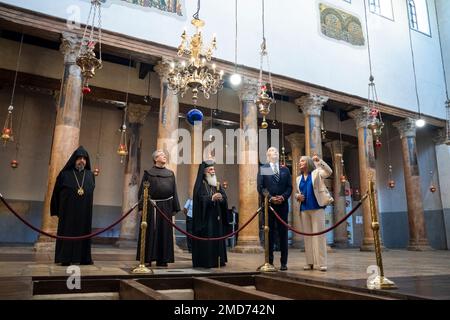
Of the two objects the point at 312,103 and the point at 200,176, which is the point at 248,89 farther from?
the point at 200,176

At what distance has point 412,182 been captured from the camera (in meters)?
15.3

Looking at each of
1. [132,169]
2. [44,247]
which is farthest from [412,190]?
[44,247]

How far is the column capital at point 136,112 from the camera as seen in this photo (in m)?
14.4

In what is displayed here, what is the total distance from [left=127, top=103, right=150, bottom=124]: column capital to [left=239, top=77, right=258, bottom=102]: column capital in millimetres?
4380

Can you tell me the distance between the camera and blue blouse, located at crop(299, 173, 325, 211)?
17.9ft

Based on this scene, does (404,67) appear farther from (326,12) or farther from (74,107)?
(74,107)

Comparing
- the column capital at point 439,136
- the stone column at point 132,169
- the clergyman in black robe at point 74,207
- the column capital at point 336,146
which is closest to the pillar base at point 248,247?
the stone column at point 132,169

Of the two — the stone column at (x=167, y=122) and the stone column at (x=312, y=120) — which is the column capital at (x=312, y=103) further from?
the stone column at (x=167, y=122)

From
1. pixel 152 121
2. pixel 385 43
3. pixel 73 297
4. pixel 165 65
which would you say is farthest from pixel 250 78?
pixel 73 297

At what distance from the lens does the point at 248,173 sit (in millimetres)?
11469

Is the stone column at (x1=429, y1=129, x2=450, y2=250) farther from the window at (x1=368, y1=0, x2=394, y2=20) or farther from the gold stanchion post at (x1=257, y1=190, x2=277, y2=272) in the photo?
the gold stanchion post at (x1=257, y1=190, x2=277, y2=272)

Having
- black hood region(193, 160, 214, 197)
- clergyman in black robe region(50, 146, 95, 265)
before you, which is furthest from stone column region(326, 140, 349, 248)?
clergyman in black robe region(50, 146, 95, 265)

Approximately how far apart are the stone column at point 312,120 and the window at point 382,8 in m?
5.91

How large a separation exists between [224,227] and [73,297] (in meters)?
2.86
